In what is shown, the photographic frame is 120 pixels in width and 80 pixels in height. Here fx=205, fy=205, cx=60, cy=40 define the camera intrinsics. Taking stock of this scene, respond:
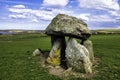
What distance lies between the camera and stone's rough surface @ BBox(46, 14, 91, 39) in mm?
22531

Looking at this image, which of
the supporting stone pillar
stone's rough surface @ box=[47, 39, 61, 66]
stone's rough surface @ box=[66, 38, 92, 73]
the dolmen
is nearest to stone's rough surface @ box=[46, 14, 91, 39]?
the dolmen

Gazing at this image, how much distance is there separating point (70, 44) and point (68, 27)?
6.17 feet

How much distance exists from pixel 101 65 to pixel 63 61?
4.43 m

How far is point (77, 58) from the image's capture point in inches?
829

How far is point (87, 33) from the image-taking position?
23.3 metres

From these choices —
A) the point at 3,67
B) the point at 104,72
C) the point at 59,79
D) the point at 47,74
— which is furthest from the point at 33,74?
the point at 104,72

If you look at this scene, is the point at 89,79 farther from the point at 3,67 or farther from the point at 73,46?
the point at 3,67

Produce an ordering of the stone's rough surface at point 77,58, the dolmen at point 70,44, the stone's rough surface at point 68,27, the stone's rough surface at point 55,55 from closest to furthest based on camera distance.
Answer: the stone's rough surface at point 77,58 → the dolmen at point 70,44 → the stone's rough surface at point 68,27 → the stone's rough surface at point 55,55

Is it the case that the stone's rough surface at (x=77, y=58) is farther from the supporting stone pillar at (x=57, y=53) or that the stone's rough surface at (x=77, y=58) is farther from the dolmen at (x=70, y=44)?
the supporting stone pillar at (x=57, y=53)

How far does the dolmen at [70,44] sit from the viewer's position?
21016 mm

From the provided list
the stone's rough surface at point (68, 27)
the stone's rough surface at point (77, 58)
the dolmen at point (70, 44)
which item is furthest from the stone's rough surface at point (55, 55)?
the stone's rough surface at point (77, 58)

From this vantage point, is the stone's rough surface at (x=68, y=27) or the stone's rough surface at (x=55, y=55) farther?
the stone's rough surface at (x=55, y=55)

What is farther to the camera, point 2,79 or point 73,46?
point 73,46

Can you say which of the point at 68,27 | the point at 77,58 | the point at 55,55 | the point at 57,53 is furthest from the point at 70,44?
the point at 55,55
